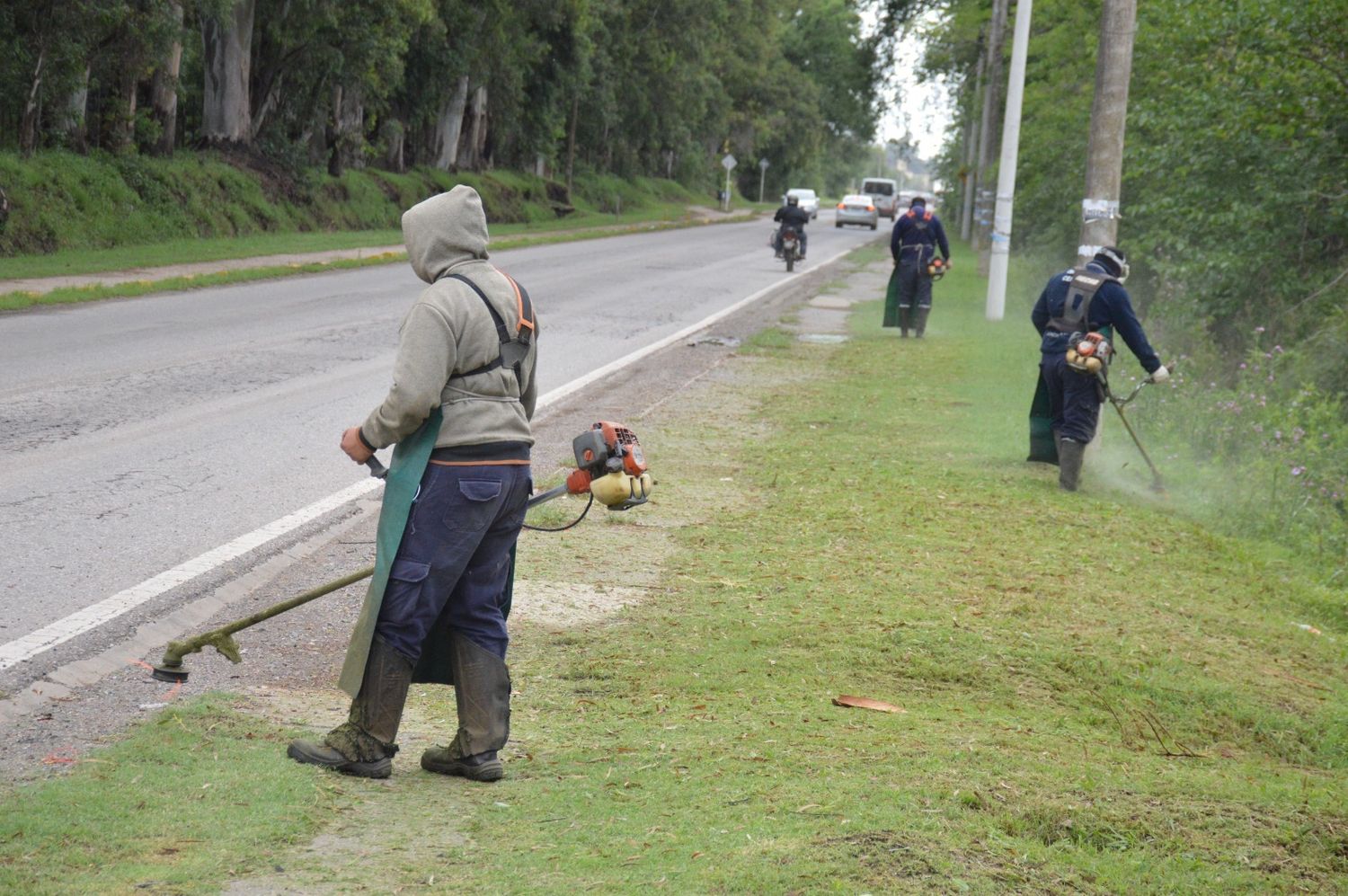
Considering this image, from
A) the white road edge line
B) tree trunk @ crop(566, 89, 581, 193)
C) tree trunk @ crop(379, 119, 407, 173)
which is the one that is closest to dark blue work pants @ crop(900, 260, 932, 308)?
the white road edge line

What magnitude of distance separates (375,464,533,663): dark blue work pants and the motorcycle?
27421mm

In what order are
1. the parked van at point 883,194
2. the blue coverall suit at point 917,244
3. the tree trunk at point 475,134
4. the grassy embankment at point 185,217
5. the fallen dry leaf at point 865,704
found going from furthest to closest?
the parked van at point 883,194
the tree trunk at point 475,134
the grassy embankment at point 185,217
the blue coverall suit at point 917,244
the fallen dry leaf at point 865,704

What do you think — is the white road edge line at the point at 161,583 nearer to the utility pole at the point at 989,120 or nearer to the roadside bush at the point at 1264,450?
the roadside bush at the point at 1264,450

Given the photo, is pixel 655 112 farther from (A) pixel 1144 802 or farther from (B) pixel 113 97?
(A) pixel 1144 802

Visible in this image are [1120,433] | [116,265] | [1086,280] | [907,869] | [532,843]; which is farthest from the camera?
[116,265]

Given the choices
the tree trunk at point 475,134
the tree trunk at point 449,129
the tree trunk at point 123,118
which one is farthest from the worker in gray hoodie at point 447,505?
the tree trunk at point 475,134

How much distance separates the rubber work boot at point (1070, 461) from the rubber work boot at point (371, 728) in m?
6.55

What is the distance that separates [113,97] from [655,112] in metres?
37.2

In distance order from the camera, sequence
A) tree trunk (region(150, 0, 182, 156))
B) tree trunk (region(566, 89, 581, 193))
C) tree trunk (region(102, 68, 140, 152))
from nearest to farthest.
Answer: tree trunk (region(102, 68, 140, 152))
tree trunk (region(150, 0, 182, 156))
tree trunk (region(566, 89, 581, 193))

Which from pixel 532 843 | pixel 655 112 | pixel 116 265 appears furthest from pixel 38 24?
pixel 655 112

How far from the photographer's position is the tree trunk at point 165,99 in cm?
3036

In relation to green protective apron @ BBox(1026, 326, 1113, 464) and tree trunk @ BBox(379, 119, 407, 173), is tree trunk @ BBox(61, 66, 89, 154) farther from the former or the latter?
green protective apron @ BBox(1026, 326, 1113, 464)

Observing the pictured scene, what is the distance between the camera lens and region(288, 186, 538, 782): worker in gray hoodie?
4641 mm

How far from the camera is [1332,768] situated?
5664 millimetres
